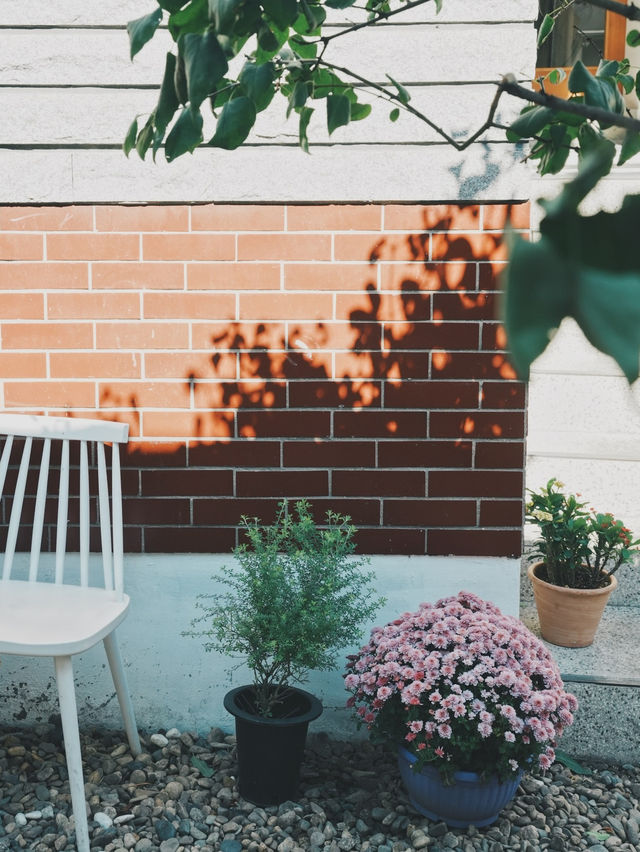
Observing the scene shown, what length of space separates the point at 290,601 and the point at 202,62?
217 centimetres

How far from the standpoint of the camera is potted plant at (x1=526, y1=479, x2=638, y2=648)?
9.89 ft

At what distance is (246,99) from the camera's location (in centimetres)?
91

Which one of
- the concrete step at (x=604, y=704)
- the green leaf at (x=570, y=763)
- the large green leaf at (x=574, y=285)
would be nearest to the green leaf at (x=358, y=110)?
the large green leaf at (x=574, y=285)

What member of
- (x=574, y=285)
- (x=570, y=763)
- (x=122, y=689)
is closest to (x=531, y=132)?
(x=574, y=285)

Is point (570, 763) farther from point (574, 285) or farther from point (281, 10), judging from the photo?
point (574, 285)

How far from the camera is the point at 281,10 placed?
0.67 m

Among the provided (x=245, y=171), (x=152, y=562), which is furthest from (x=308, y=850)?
(x=245, y=171)

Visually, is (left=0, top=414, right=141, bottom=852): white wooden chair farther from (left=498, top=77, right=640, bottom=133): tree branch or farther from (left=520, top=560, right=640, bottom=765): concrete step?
(left=498, top=77, right=640, bottom=133): tree branch

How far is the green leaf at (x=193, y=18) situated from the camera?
767mm

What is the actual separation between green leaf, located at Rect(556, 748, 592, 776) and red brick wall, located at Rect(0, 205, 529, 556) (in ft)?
2.39

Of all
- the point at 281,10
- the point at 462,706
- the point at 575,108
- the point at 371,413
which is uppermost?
the point at 281,10

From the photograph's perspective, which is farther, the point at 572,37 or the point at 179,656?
the point at 572,37

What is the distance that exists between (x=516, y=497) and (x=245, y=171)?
4.67 ft

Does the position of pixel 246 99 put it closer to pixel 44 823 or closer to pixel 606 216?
pixel 606 216
